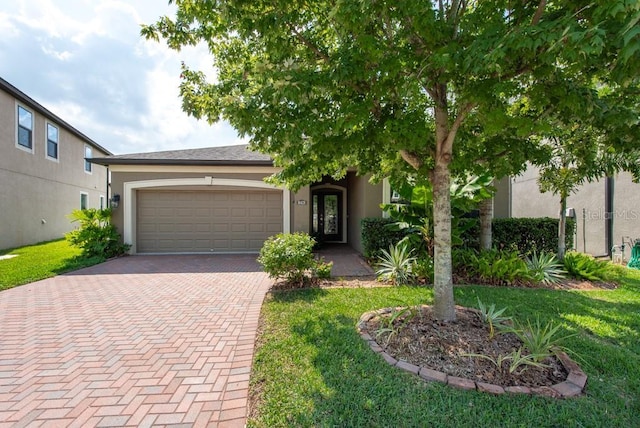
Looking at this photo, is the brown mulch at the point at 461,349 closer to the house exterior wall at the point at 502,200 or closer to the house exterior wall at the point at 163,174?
the house exterior wall at the point at 502,200

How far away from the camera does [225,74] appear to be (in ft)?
15.0

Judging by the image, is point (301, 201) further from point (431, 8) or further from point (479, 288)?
point (431, 8)

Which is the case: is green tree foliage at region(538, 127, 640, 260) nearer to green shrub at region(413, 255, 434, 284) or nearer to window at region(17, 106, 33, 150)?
green shrub at region(413, 255, 434, 284)

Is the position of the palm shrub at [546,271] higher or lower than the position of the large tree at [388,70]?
lower

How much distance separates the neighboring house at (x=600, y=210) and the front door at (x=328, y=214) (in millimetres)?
6366

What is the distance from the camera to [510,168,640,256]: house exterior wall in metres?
8.52

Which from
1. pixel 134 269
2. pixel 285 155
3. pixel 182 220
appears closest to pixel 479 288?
pixel 285 155

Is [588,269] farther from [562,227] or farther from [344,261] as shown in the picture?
[344,261]

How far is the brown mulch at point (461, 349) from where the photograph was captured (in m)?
2.71


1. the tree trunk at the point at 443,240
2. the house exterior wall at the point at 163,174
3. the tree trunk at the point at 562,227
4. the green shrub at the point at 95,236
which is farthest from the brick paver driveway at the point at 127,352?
the tree trunk at the point at 562,227

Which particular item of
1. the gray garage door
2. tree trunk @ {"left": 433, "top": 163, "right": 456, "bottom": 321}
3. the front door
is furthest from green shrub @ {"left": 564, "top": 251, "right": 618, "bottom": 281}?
the gray garage door

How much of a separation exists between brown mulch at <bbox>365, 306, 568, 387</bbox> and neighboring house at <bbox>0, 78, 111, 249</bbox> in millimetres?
15166

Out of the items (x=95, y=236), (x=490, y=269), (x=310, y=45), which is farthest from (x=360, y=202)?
(x=95, y=236)

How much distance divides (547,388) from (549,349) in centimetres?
74
